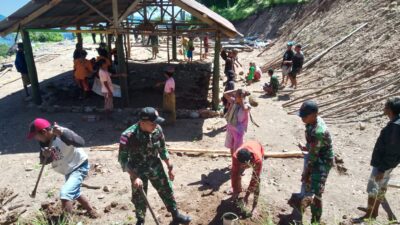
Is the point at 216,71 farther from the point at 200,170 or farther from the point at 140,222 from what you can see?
the point at 140,222

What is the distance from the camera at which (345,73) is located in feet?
37.5

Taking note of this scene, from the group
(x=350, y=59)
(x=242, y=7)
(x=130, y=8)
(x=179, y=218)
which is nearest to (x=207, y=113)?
(x=130, y=8)

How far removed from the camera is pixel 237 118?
5.93 metres

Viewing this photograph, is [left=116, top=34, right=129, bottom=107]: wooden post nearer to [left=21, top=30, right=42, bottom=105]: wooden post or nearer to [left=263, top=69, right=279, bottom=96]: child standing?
[left=21, top=30, right=42, bottom=105]: wooden post

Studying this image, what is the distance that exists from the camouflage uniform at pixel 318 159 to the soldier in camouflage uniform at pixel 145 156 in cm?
179

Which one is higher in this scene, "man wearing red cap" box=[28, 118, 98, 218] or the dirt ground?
"man wearing red cap" box=[28, 118, 98, 218]

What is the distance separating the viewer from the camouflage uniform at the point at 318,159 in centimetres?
413

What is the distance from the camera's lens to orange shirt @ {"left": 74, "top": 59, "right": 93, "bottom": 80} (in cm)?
1010

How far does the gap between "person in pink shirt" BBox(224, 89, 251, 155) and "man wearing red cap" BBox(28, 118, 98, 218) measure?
2561 millimetres

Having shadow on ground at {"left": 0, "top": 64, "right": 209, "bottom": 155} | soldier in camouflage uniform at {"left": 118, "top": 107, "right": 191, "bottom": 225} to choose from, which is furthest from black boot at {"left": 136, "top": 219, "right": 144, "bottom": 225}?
shadow on ground at {"left": 0, "top": 64, "right": 209, "bottom": 155}

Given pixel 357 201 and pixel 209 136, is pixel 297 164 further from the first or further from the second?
pixel 209 136

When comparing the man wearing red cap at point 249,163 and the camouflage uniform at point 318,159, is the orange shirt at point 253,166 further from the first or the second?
the camouflage uniform at point 318,159

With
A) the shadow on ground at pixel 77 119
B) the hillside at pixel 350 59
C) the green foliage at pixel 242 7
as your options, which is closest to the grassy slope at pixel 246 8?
the green foliage at pixel 242 7

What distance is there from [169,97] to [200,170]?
2.49 metres
